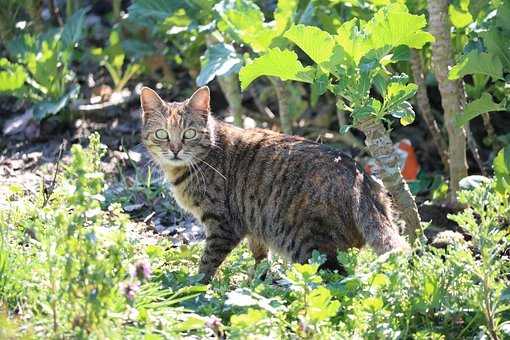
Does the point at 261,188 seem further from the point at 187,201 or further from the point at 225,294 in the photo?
the point at 225,294

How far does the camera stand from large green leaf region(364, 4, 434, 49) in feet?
13.9

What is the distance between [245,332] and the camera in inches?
138

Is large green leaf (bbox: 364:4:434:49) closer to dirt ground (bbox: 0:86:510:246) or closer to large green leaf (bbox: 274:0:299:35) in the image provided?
large green leaf (bbox: 274:0:299:35)

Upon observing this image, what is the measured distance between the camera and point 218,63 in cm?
545

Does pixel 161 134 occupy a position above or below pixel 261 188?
above

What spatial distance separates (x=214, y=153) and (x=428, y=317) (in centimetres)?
172

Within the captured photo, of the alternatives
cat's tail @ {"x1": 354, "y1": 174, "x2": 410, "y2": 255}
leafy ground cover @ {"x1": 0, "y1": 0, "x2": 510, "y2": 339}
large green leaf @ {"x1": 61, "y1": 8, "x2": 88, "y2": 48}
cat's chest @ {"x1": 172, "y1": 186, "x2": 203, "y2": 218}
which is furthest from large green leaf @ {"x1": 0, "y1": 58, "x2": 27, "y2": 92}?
cat's tail @ {"x1": 354, "y1": 174, "x2": 410, "y2": 255}

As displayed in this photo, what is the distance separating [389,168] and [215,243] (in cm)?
95

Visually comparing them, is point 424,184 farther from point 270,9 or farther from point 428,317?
point 428,317

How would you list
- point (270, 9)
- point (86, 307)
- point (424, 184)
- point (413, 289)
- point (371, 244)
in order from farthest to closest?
point (270, 9)
point (424, 184)
point (371, 244)
point (413, 289)
point (86, 307)

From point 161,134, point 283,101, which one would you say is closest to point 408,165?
point 283,101

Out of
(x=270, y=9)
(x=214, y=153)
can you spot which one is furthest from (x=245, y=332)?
(x=270, y=9)

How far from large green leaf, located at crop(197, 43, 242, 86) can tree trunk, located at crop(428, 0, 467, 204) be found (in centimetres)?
110

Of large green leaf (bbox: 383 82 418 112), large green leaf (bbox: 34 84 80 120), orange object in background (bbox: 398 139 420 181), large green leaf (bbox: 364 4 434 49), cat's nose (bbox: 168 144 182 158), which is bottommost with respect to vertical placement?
orange object in background (bbox: 398 139 420 181)
